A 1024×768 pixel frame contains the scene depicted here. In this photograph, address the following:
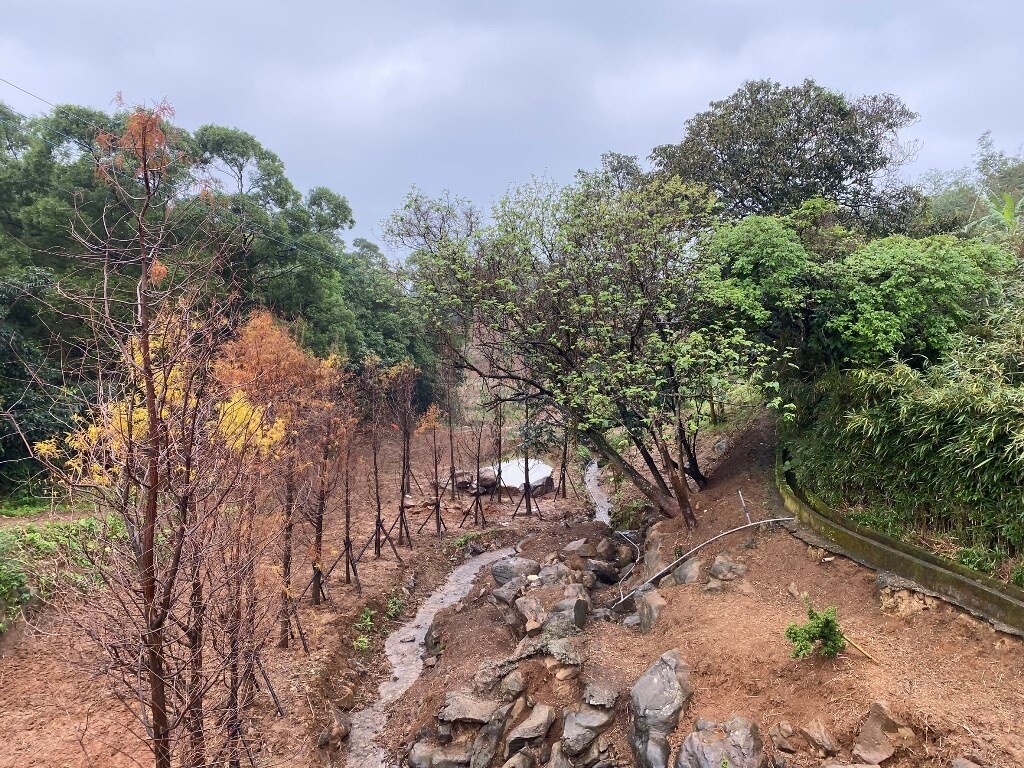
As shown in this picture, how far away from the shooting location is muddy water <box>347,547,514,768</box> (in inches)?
312

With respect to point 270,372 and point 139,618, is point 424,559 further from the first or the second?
point 139,618

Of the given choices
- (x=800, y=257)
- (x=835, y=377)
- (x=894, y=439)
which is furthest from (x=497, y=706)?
(x=800, y=257)

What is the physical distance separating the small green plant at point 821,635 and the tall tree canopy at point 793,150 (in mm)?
10092

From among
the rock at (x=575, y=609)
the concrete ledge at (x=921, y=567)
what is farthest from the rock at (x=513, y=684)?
the concrete ledge at (x=921, y=567)

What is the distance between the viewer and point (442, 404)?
1065 inches

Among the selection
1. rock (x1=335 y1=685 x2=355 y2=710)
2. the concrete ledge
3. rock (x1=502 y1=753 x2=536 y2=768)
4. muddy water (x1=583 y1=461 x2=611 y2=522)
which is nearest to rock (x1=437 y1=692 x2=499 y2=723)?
rock (x1=502 y1=753 x2=536 y2=768)

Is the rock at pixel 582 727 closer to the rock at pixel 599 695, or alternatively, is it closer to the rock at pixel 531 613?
the rock at pixel 599 695

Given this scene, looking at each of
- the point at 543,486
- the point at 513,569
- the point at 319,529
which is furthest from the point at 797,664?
the point at 543,486

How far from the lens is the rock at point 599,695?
646cm

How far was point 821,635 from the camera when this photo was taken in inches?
222

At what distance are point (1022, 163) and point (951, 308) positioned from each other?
29.7 meters

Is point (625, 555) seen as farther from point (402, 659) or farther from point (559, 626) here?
point (402, 659)

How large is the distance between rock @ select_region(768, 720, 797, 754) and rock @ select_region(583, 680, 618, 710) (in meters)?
1.80

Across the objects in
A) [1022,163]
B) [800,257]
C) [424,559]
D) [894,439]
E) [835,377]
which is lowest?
[424,559]
